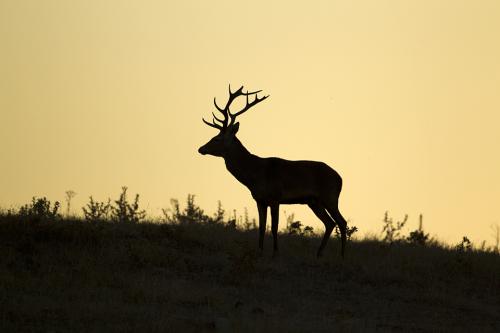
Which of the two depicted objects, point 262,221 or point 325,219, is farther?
point 325,219

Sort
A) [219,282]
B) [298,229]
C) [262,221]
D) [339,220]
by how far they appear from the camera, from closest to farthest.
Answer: [219,282]
[262,221]
[339,220]
[298,229]

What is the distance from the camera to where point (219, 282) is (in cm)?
1431

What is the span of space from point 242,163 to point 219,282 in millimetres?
3425

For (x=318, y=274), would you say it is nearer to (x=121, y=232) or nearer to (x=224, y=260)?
(x=224, y=260)

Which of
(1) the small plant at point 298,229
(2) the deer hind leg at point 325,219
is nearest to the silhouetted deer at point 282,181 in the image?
(2) the deer hind leg at point 325,219

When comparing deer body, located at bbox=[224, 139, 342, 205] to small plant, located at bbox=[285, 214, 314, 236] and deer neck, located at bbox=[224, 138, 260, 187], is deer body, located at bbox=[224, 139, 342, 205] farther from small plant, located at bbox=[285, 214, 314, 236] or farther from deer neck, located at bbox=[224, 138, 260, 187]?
small plant, located at bbox=[285, 214, 314, 236]

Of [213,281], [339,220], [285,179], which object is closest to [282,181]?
[285,179]

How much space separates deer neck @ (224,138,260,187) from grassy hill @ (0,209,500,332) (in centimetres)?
102

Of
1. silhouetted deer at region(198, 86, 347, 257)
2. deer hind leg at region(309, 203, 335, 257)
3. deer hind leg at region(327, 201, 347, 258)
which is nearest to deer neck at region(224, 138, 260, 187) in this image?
silhouetted deer at region(198, 86, 347, 257)

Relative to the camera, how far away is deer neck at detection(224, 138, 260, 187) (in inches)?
675

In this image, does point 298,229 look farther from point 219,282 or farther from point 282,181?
point 219,282

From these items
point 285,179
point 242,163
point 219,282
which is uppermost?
point 242,163

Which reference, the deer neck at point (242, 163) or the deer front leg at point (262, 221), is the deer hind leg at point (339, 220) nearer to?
the deer front leg at point (262, 221)

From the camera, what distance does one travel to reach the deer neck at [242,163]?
1714 cm
